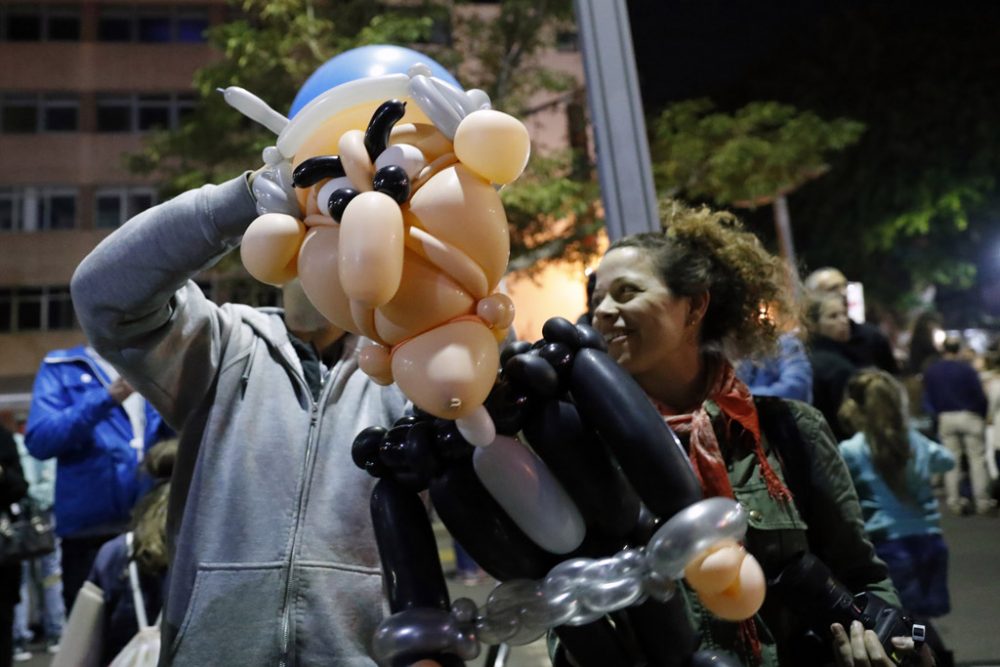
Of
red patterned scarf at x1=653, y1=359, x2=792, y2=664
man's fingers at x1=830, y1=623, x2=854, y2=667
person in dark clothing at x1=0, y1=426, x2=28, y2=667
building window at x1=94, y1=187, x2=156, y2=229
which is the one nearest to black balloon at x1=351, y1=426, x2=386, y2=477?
red patterned scarf at x1=653, y1=359, x2=792, y2=664

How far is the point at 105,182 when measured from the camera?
20.2m

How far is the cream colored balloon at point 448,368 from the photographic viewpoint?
110 cm

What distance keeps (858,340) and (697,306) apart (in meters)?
3.24

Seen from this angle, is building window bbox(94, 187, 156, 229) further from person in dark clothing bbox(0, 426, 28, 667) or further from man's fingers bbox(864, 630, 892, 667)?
man's fingers bbox(864, 630, 892, 667)

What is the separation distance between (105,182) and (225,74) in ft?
41.0

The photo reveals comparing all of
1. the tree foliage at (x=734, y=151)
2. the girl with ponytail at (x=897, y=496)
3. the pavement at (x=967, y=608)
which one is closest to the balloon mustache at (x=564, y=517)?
the pavement at (x=967, y=608)

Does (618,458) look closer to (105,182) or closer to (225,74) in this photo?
(225,74)

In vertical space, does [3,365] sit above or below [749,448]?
below

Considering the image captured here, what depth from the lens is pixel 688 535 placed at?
1145mm

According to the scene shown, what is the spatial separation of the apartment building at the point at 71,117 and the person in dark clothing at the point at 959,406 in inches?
624

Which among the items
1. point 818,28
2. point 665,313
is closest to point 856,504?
point 665,313

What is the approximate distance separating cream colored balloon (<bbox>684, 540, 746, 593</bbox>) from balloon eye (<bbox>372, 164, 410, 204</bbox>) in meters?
0.57

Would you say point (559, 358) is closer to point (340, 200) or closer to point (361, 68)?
point (340, 200)

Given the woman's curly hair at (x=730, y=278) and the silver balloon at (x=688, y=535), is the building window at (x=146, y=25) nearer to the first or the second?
the woman's curly hair at (x=730, y=278)
